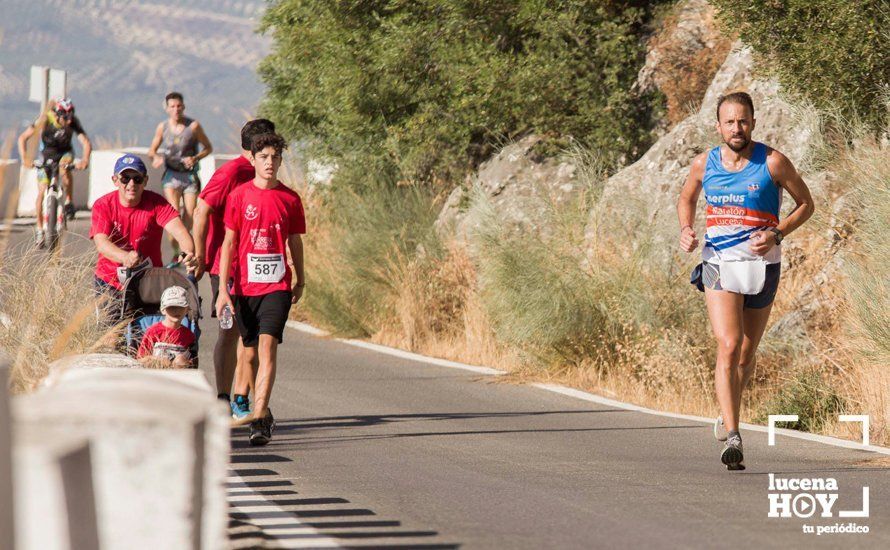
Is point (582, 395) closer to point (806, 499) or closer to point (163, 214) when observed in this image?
point (163, 214)

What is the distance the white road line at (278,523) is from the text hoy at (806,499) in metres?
2.14

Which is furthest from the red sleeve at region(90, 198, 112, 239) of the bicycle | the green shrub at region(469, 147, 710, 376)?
the bicycle

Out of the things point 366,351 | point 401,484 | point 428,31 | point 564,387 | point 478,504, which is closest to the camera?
point 478,504

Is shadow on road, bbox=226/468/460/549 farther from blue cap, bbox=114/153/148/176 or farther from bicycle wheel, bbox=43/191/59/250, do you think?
bicycle wheel, bbox=43/191/59/250

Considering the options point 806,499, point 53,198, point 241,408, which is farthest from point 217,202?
point 53,198

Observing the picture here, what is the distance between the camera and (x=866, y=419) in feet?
35.5

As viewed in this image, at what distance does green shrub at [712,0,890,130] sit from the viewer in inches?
573

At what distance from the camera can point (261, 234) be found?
10484mm

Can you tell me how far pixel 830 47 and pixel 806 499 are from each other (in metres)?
7.61

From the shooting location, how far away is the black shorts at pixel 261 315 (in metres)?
10.5

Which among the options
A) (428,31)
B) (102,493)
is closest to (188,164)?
(428,31)

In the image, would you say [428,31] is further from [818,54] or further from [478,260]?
[818,54]

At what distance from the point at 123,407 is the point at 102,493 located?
0.32 metres

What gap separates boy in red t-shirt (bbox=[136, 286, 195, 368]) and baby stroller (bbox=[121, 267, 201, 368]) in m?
0.10
